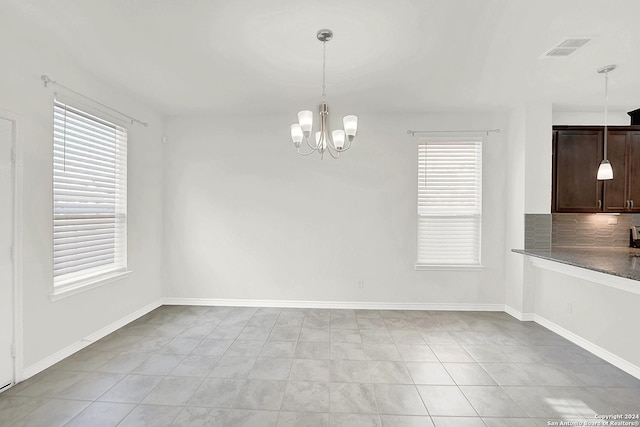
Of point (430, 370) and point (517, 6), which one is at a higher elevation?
point (517, 6)

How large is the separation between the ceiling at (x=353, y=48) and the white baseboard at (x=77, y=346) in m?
2.78

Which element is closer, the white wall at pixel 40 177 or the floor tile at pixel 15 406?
the floor tile at pixel 15 406

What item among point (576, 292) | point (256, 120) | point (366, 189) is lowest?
point (576, 292)

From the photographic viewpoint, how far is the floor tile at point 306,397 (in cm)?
210

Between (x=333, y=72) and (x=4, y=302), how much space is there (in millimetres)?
3456

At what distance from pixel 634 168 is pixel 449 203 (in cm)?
220

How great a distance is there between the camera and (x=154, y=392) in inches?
89.6

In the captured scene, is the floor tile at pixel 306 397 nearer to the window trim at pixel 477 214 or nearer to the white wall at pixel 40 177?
the white wall at pixel 40 177

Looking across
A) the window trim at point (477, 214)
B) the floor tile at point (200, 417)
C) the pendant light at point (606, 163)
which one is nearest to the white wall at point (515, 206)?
the window trim at point (477, 214)

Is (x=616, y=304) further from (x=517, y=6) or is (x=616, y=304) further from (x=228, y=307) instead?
(x=228, y=307)

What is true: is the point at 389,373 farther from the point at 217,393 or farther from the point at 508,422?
the point at 217,393

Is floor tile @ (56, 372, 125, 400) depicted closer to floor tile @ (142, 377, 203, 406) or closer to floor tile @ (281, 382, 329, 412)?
floor tile @ (142, 377, 203, 406)

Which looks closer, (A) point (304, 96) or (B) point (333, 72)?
(B) point (333, 72)

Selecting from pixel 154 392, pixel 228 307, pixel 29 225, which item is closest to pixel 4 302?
pixel 29 225
